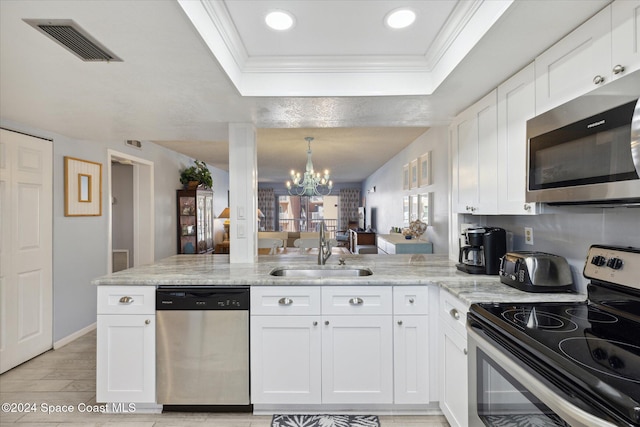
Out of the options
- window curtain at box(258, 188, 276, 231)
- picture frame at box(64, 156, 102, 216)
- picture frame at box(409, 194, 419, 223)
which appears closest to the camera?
picture frame at box(64, 156, 102, 216)

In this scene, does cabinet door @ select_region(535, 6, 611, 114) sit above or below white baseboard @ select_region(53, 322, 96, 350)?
above

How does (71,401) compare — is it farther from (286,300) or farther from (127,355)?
(286,300)

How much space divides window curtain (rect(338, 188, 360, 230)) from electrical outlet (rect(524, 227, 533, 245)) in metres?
10.2

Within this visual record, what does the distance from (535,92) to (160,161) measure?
5201mm

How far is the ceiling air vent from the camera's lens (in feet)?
4.60

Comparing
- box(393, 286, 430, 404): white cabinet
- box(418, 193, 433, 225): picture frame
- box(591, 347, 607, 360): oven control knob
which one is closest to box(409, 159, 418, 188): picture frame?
box(418, 193, 433, 225): picture frame

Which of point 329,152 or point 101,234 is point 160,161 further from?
point 329,152

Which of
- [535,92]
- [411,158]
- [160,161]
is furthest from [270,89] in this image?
[160,161]

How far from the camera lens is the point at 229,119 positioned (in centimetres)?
279

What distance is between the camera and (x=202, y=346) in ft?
7.13

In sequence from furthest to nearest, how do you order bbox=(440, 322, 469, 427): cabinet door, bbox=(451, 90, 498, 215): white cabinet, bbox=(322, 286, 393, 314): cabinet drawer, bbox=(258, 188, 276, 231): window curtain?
bbox=(258, 188, 276, 231): window curtain < bbox=(322, 286, 393, 314): cabinet drawer < bbox=(451, 90, 498, 215): white cabinet < bbox=(440, 322, 469, 427): cabinet door

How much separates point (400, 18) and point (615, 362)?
5.40 ft

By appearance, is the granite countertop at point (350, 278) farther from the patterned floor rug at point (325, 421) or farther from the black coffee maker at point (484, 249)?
the patterned floor rug at point (325, 421)

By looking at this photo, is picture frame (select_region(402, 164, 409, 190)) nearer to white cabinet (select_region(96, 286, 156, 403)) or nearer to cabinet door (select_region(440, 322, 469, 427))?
cabinet door (select_region(440, 322, 469, 427))
